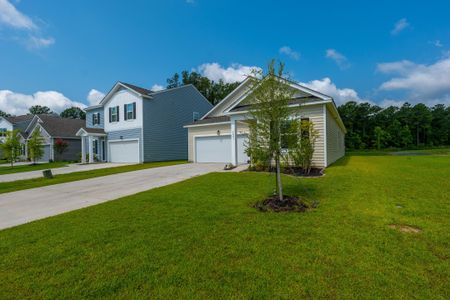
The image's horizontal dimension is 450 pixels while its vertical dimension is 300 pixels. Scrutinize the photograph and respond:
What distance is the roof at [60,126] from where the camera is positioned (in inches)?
1049

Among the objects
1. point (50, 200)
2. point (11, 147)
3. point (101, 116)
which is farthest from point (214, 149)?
point (11, 147)

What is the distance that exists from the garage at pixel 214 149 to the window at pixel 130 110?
676 cm

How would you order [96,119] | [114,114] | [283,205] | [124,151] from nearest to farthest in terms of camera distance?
1. [283,205]
2. [124,151]
3. [114,114]
4. [96,119]

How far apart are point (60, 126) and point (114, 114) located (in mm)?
12673

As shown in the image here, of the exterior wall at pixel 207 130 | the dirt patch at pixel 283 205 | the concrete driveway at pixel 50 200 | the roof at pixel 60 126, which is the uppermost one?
the roof at pixel 60 126

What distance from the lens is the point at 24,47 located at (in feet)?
41.8

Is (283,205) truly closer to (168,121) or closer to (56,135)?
(168,121)

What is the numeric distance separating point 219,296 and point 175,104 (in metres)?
21.4

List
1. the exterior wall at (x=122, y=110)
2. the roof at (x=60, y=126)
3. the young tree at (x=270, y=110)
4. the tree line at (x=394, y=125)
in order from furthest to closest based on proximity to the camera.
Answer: the tree line at (x=394, y=125), the roof at (x=60, y=126), the exterior wall at (x=122, y=110), the young tree at (x=270, y=110)

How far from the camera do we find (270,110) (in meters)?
5.51

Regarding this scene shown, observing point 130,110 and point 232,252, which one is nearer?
point 232,252

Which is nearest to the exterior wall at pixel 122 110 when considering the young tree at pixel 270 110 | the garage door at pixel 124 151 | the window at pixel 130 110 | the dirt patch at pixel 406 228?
the window at pixel 130 110

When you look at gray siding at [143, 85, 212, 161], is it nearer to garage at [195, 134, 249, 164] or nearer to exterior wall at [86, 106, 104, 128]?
garage at [195, 134, 249, 164]

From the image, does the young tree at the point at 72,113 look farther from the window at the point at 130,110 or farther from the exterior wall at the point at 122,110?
the window at the point at 130,110
